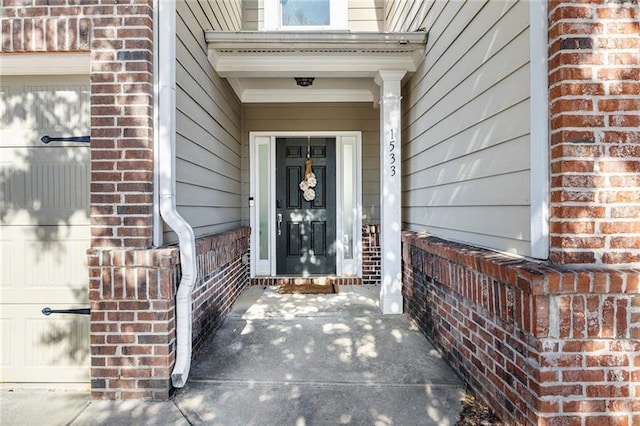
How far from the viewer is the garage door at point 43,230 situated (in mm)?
2342

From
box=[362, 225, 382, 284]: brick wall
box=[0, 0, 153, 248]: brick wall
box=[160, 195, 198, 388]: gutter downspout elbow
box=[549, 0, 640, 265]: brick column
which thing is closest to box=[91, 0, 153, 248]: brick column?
box=[0, 0, 153, 248]: brick wall

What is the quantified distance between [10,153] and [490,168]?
9.81 feet

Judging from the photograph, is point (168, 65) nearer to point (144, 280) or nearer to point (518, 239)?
point (144, 280)

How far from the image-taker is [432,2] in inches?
123

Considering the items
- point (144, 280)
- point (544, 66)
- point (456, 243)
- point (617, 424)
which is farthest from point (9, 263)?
point (617, 424)

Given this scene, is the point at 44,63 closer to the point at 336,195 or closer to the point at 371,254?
the point at 336,195

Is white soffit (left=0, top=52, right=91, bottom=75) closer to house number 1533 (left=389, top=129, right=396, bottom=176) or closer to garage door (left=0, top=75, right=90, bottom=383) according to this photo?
garage door (left=0, top=75, right=90, bottom=383)

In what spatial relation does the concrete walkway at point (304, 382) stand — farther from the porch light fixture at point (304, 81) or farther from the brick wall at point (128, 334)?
the porch light fixture at point (304, 81)

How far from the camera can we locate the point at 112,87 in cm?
217

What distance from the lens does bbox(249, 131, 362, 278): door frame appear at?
4.73 meters

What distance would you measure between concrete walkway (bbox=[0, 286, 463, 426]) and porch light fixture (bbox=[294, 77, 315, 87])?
8.12 ft

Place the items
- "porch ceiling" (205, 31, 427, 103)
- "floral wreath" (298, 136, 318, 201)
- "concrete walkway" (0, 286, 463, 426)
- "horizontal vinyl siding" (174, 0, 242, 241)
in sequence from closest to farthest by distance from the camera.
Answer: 1. "concrete walkway" (0, 286, 463, 426)
2. "horizontal vinyl siding" (174, 0, 242, 241)
3. "porch ceiling" (205, 31, 427, 103)
4. "floral wreath" (298, 136, 318, 201)

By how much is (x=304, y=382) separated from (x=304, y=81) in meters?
3.01

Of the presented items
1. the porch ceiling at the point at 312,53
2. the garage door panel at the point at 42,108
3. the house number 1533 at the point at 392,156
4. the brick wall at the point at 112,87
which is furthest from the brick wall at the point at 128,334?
the house number 1533 at the point at 392,156
